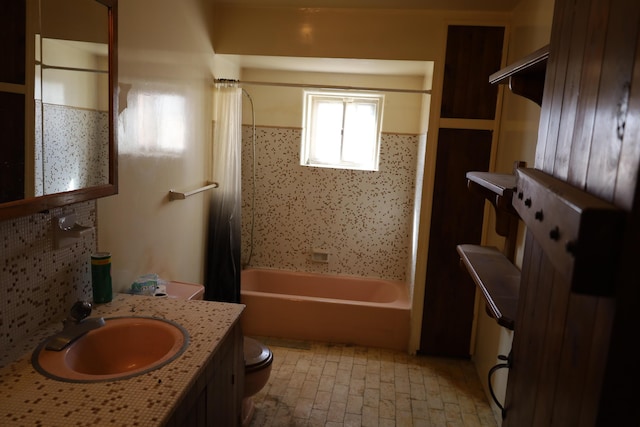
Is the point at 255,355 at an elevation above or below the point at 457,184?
below

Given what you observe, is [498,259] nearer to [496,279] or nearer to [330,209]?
[496,279]

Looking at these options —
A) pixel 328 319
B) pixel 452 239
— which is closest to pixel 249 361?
pixel 328 319

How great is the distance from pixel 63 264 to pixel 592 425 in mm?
1686

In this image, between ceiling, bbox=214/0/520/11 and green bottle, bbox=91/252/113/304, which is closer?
green bottle, bbox=91/252/113/304

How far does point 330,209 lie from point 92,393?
9.87 feet

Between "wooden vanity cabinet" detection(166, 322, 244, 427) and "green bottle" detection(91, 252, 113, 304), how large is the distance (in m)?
0.55

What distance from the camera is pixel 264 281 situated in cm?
411

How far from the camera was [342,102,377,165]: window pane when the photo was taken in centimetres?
400

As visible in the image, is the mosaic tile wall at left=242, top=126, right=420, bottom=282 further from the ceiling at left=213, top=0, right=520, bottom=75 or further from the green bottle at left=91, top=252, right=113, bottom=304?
the green bottle at left=91, top=252, right=113, bottom=304

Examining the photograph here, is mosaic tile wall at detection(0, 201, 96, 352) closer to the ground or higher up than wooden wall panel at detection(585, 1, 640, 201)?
closer to the ground

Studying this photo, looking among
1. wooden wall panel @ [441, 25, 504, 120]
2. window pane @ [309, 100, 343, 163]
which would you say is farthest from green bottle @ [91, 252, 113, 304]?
window pane @ [309, 100, 343, 163]

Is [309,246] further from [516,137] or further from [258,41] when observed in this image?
[516,137]

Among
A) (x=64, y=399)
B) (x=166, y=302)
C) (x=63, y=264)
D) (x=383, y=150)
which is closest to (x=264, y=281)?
(x=383, y=150)

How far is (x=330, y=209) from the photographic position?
405cm
